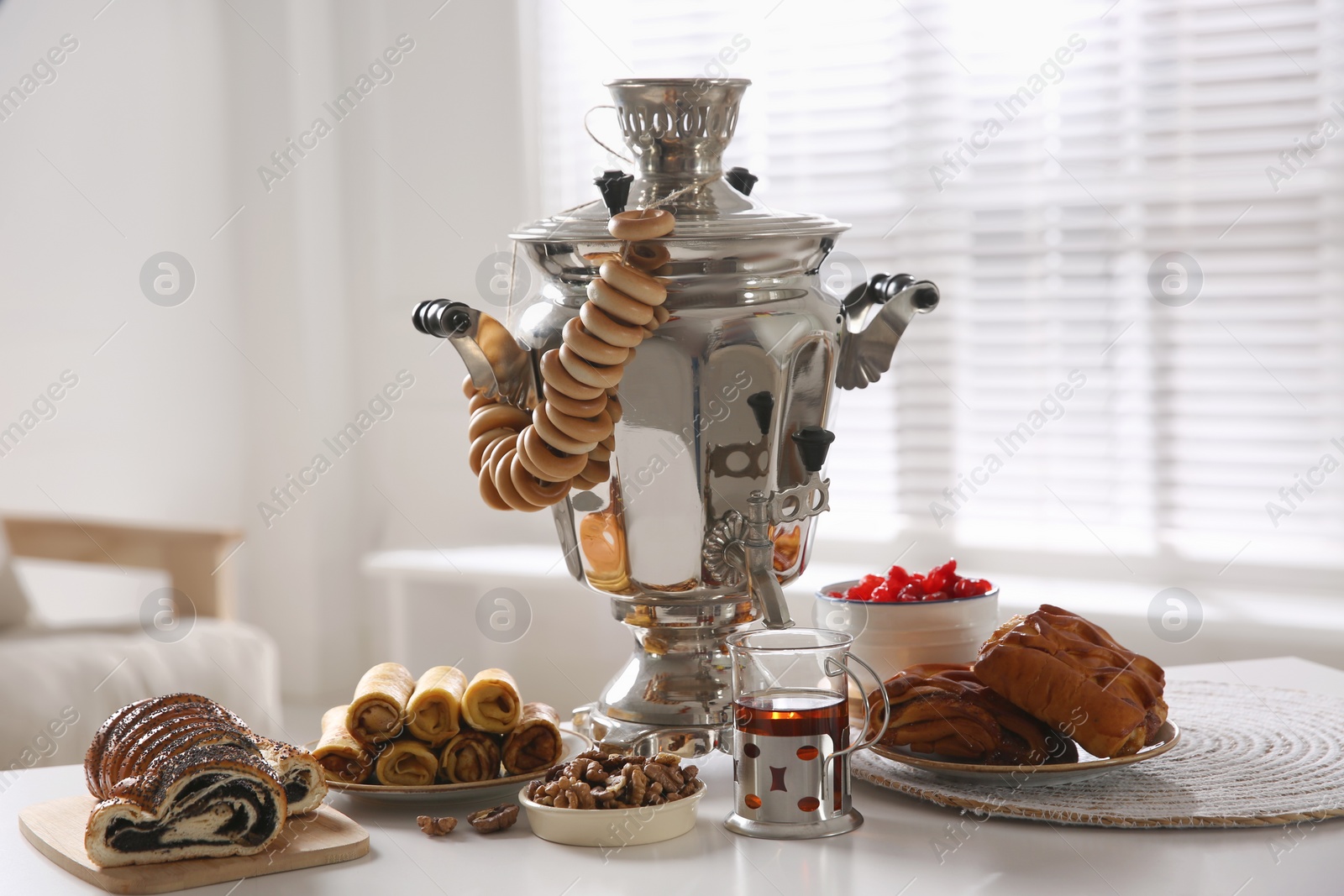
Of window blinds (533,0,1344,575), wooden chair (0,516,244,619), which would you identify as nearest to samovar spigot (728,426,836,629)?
window blinds (533,0,1344,575)

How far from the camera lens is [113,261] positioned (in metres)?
2.63

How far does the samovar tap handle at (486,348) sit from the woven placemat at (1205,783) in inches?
15.0

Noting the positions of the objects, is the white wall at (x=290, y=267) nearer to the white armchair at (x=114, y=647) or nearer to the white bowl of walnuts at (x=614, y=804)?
the white armchair at (x=114, y=647)

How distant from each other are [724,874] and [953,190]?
72.5 inches

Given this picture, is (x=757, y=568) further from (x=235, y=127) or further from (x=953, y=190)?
(x=235, y=127)

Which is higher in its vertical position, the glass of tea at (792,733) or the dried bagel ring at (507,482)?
the dried bagel ring at (507,482)

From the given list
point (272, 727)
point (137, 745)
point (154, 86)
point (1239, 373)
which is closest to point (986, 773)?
point (137, 745)

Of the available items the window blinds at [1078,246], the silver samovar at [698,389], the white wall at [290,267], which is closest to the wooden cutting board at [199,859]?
the silver samovar at [698,389]

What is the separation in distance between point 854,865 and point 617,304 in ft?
1.31

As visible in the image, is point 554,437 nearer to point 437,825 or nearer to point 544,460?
point 544,460

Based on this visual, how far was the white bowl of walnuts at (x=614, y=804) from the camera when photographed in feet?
2.66

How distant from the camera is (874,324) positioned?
39.4 inches

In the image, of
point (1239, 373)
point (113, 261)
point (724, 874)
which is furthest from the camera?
point (113, 261)

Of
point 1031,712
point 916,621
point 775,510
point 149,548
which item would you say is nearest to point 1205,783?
point 1031,712
